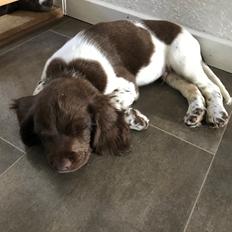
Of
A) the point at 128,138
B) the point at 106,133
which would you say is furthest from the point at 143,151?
the point at 106,133

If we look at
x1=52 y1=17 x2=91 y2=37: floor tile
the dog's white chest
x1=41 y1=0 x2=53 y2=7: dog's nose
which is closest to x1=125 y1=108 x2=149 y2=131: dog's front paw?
the dog's white chest

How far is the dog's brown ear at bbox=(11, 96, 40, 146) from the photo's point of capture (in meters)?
1.64

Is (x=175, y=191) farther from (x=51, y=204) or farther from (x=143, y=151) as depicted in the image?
(x=51, y=204)

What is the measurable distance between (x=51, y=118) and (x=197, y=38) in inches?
61.4

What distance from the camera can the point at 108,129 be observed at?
170cm

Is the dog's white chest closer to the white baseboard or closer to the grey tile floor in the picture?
the grey tile floor

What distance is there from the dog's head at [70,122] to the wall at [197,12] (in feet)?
4.05

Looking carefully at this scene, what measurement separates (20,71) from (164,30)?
1097mm

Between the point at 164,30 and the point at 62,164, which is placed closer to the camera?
the point at 62,164

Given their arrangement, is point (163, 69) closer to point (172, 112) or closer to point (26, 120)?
point (172, 112)

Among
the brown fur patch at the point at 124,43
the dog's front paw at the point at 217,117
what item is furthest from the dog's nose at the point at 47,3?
the dog's front paw at the point at 217,117

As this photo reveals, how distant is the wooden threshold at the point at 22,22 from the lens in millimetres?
2746

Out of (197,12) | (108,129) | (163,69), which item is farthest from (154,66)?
(108,129)

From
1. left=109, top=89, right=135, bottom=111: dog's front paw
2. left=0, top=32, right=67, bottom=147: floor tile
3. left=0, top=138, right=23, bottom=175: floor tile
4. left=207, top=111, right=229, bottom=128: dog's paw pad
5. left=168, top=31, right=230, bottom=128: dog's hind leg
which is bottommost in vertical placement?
left=0, top=138, right=23, bottom=175: floor tile
